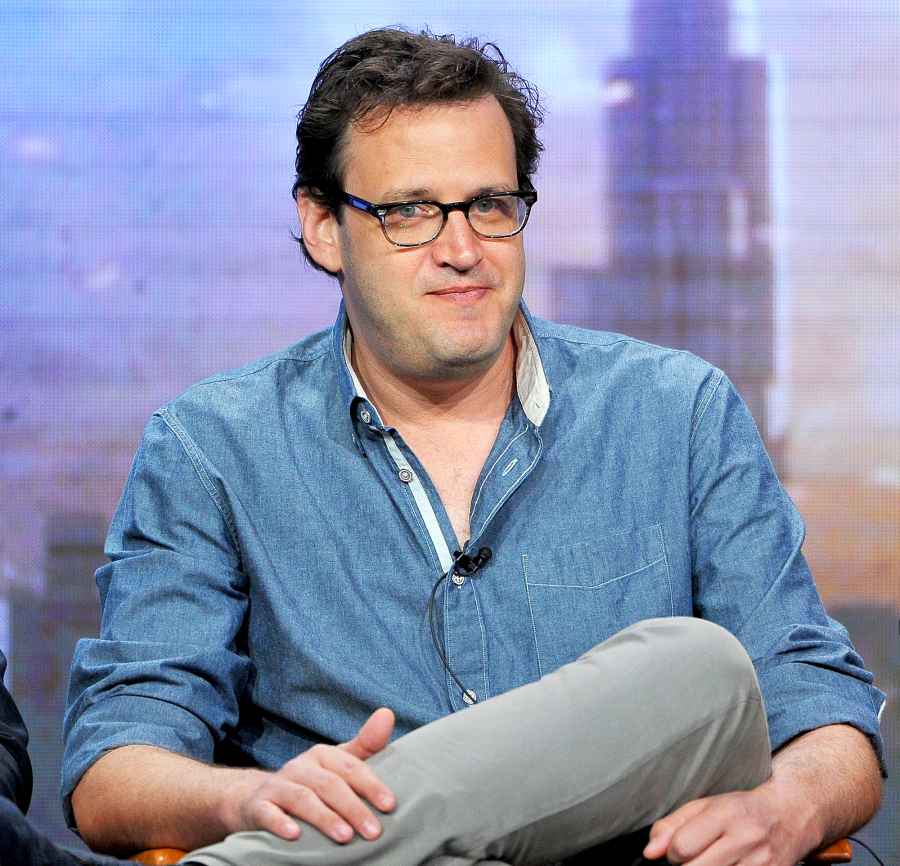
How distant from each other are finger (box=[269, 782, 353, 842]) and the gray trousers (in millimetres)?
11

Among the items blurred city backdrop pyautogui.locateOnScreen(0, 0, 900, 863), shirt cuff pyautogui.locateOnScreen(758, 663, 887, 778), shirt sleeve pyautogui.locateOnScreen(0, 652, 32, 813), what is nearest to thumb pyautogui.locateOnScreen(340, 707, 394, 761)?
shirt sleeve pyautogui.locateOnScreen(0, 652, 32, 813)

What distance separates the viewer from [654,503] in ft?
6.57

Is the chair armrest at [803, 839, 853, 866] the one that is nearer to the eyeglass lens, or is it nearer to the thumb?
the thumb

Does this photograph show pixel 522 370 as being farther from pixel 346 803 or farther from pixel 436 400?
pixel 346 803

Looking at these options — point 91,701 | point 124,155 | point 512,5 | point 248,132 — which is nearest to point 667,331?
point 512,5

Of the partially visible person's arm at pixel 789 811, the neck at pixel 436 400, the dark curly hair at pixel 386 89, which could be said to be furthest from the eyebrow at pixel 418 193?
the partially visible person's arm at pixel 789 811

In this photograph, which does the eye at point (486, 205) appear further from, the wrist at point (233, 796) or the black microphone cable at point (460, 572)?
the wrist at point (233, 796)

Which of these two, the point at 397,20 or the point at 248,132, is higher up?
the point at 397,20

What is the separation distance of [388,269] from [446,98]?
26 centimetres

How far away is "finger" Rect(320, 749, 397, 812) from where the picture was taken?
139cm

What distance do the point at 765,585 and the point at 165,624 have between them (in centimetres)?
80

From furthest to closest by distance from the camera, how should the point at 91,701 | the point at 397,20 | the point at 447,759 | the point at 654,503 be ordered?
the point at 397,20 < the point at 654,503 < the point at 91,701 < the point at 447,759

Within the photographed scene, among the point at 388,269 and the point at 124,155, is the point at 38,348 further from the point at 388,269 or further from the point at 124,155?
the point at 388,269

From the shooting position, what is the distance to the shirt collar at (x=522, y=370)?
6.83 ft
